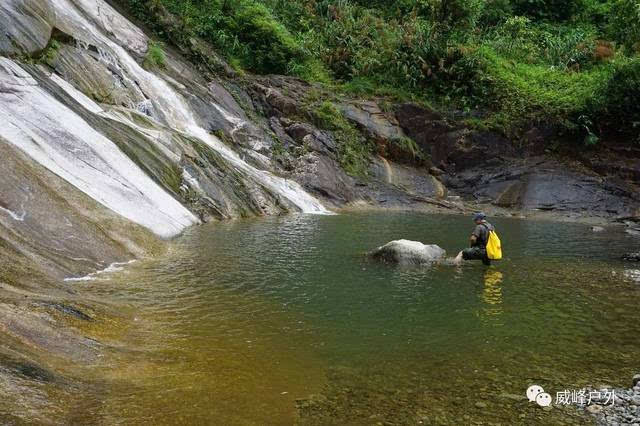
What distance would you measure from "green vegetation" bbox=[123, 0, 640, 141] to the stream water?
2573 cm

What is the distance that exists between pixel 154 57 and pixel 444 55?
73.4 feet

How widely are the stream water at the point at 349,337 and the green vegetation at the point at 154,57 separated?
17.1 metres

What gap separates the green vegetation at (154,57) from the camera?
29.7 metres

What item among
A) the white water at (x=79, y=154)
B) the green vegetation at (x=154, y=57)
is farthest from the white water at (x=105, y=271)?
the green vegetation at (x=154, y=57)

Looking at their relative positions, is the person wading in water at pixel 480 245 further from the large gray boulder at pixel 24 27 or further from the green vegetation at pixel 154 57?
the green vegetation at pixel 154 57

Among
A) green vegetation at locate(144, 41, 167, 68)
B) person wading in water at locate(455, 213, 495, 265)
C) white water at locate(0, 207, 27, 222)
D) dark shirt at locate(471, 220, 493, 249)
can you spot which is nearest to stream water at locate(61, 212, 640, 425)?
person wading in water at locate(455, 213, 495, 265)

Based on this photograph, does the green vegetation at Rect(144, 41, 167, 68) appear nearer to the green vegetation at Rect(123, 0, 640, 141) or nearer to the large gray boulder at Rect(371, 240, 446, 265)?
the green vegetation at Rect(123, 0, 640, 141)

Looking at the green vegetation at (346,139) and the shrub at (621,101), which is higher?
the shrub at (621,101)

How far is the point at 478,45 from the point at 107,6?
2793 cm

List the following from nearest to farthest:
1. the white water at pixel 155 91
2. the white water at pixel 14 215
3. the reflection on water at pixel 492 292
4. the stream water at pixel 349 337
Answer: the stream water at pixel 349 337
the reflection on water at pixel 492 292
the white water at pixel 14 215
the white water at pixel 155 91

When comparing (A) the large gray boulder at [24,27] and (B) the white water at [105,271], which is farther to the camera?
(A) the large gray boulder at [24,27]

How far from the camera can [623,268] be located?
601 inches

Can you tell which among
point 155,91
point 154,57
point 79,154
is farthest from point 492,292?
point 154,57

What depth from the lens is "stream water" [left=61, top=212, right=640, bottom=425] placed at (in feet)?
20.7
